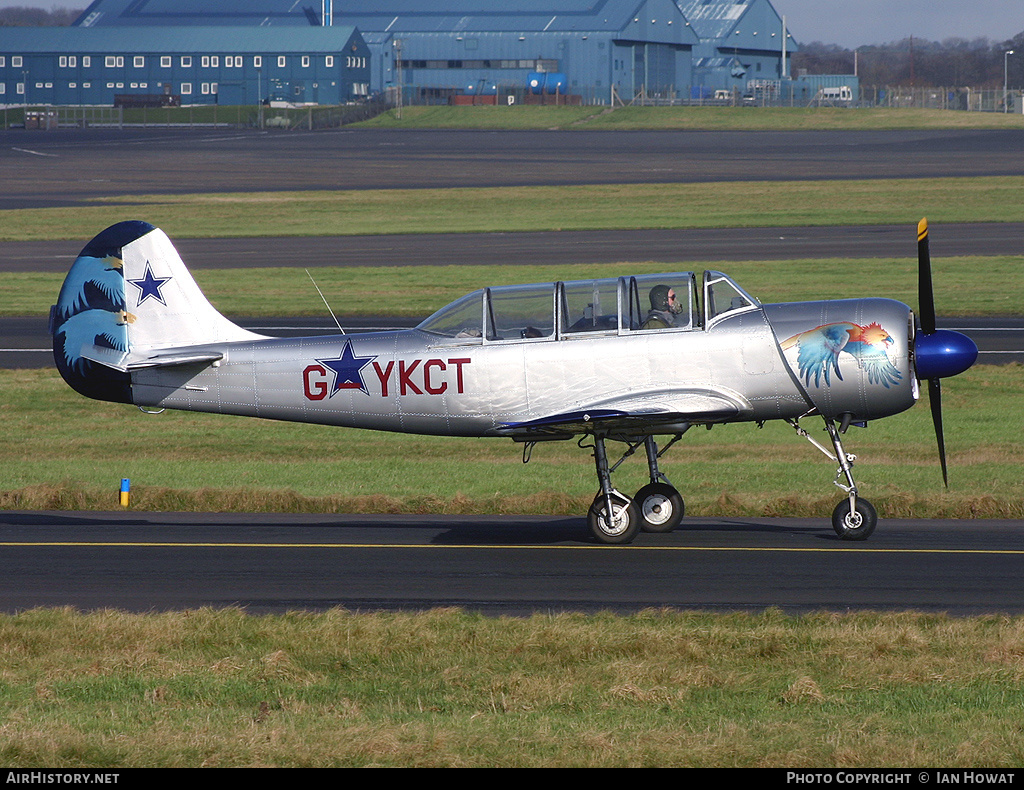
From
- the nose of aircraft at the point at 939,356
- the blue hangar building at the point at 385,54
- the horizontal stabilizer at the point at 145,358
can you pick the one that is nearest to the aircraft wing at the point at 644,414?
the nose of aircraft at the point at 939,356

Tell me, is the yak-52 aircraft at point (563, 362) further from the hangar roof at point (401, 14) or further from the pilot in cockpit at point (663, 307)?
the hangar roof at point (401, 14)

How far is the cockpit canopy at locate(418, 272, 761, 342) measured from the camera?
14367 millimetres

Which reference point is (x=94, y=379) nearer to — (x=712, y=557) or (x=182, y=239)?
(x=712, y=557)

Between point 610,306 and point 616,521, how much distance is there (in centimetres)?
247

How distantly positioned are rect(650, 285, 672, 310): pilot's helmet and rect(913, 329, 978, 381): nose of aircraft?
2.79 meters

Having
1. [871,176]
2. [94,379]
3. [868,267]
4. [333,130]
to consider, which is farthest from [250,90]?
[94,379]

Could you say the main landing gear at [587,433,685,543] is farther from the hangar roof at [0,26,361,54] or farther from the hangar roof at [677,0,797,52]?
the hangar roof at [677,0,797,52]

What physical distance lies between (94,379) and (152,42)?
13641 centimetres

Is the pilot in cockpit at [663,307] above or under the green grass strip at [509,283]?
under

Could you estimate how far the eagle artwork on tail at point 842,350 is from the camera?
1400cm

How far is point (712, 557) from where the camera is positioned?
13828mm

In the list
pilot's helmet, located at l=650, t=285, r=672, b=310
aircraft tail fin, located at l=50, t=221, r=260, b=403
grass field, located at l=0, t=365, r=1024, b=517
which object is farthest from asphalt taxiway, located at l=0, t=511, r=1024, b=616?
pilot's helmet, located at l=650, t=285, r=672, b=310

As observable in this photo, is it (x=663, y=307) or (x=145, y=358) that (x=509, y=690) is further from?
(x=145, y=358)

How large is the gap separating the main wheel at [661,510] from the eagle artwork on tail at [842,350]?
2187mm
